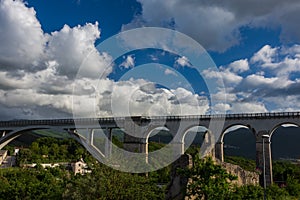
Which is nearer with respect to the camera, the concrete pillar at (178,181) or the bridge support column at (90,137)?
the concrete pillar at (178,181)

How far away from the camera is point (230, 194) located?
13.3 m

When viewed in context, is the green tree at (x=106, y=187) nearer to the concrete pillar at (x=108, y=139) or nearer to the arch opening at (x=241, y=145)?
the concrete pillar at (x=108, y=139)

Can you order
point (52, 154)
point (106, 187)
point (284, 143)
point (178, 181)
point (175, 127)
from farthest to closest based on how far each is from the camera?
point (284, 143) → point (52, 154) → point (175, 127) → point (178, 181) → point (106, 187)

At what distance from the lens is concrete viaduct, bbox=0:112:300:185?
104ft

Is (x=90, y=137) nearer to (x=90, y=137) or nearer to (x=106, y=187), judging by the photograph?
(x=90, y=137)

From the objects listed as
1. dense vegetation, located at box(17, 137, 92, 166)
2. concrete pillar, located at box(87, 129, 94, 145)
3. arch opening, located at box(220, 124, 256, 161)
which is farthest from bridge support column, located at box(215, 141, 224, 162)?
arch opening, located at box(220, 124, 256, 161)

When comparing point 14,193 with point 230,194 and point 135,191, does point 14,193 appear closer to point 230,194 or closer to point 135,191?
point 135,191

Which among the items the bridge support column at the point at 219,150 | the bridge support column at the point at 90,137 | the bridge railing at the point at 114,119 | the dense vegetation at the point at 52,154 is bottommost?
the dense vegetation at the point at 52,154

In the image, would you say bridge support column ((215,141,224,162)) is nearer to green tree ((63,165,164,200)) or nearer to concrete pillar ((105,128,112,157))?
concrete pillar ((105,128,112,157))

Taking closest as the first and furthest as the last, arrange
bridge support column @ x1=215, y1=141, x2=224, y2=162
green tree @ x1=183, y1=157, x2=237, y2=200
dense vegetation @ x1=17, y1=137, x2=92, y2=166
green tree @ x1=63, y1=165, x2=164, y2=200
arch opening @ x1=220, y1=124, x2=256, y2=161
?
green tree @ x1=63, y1=165, x2=164, y2=200 < green tree @ x1=183, y1=157, x2=237, y2=200 < bridge support column @ x1=215, y1=141, x2=224, y2=162 < dense vegetation @ x1=17, y1=137, x2=92, y2=166 < arch opening @ x1=220, y1=124, x2=256, y2=161

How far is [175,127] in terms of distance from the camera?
3584cm

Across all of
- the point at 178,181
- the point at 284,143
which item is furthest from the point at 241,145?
the point at 178,181

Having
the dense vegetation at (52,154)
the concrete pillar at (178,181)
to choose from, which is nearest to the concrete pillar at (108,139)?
the dense vegetation at (52,154)

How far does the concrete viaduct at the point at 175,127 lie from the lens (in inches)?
Answer: 1245
